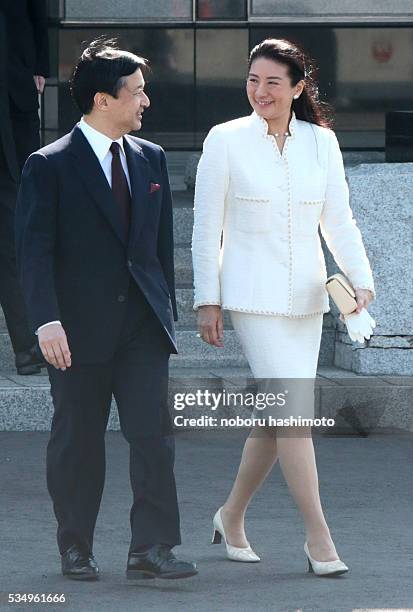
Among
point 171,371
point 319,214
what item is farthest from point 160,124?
point 319,214

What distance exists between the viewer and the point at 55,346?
5.55m

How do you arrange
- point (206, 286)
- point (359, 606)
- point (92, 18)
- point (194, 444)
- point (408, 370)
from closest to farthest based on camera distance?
point (359, 606) → point (206, 286) → point (194, 444) → point (408, 370) → point (92, 18)

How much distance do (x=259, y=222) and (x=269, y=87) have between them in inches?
18.0

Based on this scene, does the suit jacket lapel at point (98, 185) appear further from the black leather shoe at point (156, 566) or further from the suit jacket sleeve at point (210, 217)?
the black leather shoe at point (156, 566)

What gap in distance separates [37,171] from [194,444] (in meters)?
2.75

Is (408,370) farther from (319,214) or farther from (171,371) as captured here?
(319,214)

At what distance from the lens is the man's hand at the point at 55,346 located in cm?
555

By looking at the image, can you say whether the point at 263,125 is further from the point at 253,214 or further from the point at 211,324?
the point at 211,324

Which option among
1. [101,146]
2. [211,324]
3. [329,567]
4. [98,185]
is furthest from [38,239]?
[329,567]

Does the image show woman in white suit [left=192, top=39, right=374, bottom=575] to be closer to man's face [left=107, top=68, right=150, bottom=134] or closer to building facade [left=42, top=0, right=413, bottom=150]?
man's face [left=107, top=68, right=150, bottom=134]

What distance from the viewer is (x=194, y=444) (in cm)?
816

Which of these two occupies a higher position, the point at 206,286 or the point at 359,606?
the point at 206,286

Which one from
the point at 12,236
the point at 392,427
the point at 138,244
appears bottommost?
the point at 392,427

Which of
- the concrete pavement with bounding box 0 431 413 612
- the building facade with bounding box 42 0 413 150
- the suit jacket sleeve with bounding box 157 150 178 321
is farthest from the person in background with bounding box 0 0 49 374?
the building facade with bounding box 42 0 413 150
